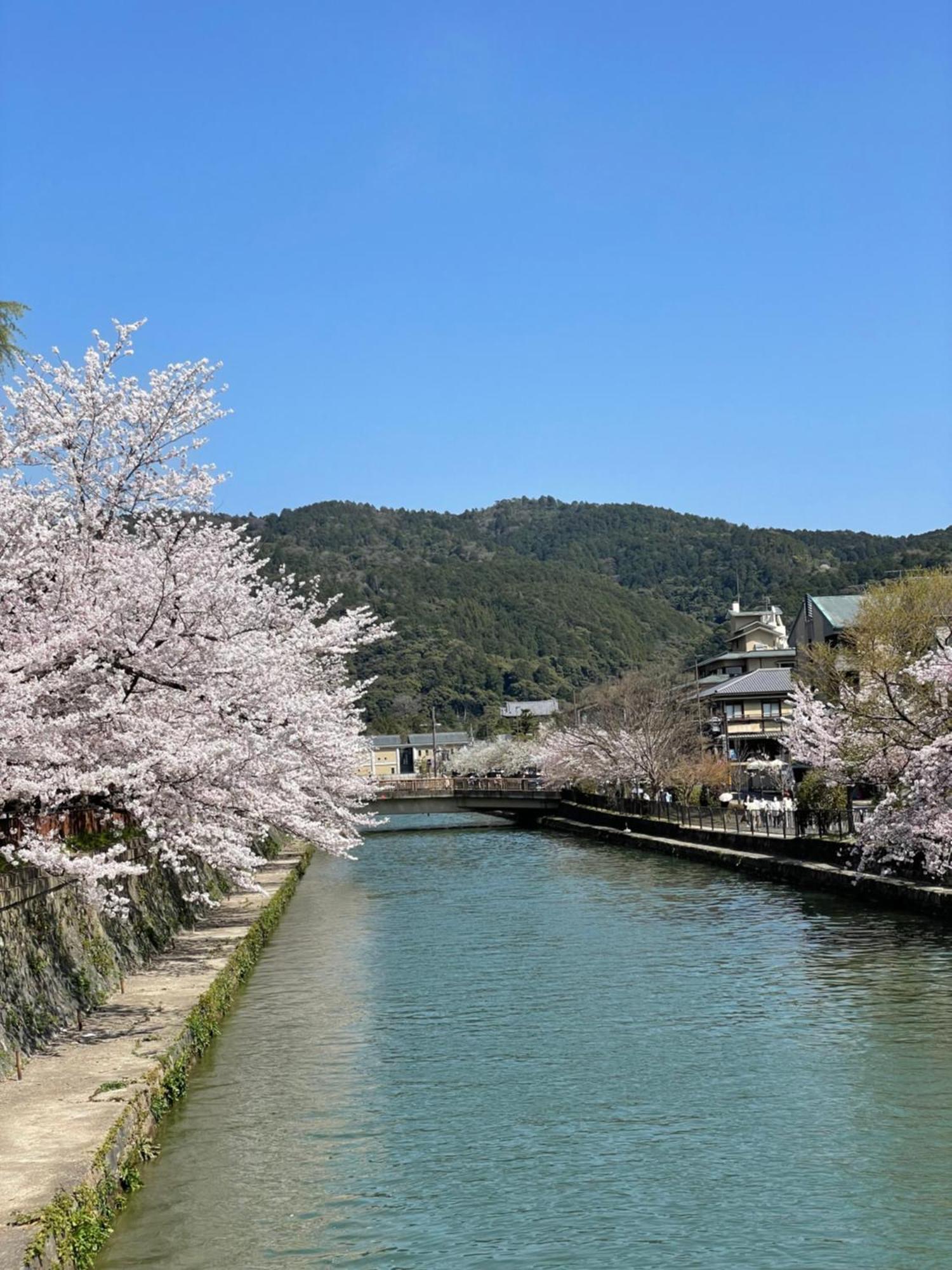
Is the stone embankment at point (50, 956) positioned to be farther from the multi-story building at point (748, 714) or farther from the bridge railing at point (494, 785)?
the bridge railing at point (494, 785)

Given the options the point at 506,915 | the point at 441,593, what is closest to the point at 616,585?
the point at 441,593

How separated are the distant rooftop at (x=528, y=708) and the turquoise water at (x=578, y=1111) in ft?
356

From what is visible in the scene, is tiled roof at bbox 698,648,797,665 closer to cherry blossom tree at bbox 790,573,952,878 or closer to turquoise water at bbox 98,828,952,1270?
cherry blossom tree at bbox 790,573,952,878

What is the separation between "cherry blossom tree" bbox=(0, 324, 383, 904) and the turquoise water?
3.25 meters

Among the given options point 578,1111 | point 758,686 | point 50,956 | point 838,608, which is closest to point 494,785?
point 758,686

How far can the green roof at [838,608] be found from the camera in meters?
61.4

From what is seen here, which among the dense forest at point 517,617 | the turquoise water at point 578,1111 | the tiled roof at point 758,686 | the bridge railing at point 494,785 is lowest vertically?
the turquoise water at point 578,1111

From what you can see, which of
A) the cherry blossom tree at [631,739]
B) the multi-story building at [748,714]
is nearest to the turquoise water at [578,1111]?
the cherry blossom tree at [631,739]

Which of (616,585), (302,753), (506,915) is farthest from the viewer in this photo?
(616,585)

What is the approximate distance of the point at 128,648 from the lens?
15.7 meters

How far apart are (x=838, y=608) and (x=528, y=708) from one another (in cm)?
7512

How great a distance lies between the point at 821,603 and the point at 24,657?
54714 millimetres

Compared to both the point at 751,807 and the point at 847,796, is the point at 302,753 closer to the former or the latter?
the point at 847,796

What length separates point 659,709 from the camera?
65.6 meters
